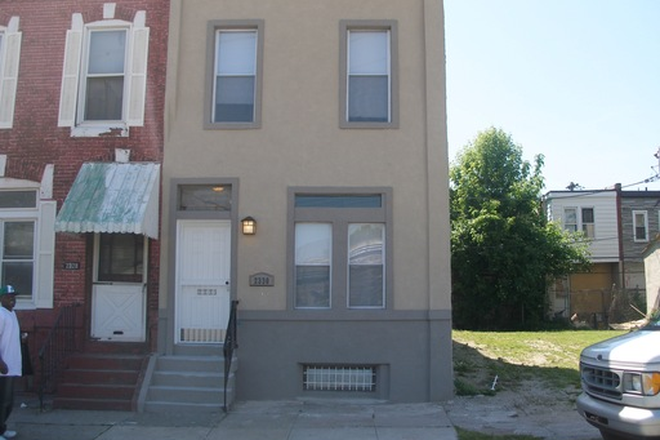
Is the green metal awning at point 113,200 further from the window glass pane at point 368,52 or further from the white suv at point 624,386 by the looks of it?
the white suv at point 624,386

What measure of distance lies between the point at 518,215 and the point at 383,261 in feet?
61.5

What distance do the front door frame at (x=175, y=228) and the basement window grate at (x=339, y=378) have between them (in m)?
1.81

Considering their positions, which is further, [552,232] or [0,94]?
[552,232]

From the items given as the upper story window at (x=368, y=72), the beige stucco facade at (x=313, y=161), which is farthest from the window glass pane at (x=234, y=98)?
the upper story window at (x=368, y=72)

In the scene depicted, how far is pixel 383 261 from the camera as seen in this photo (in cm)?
1003

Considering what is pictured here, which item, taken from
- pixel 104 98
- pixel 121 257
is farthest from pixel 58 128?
pixel 121 257

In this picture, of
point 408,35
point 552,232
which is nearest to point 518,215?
point 552,232

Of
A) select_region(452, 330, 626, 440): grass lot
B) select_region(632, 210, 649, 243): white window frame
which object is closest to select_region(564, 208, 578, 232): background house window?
select_region(632, 210, 649, 243): white window frame

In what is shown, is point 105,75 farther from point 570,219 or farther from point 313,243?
point 570,219

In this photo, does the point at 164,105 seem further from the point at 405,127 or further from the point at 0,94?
the point at 405,127

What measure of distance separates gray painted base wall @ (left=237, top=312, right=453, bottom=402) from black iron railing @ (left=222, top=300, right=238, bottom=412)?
291 millimetres

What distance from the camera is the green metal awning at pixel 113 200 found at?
9.23 meters

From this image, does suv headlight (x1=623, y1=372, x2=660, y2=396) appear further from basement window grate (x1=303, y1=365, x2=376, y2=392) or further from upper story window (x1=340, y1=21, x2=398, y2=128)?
upper story window (x1=340, y1=21, x2=398, y2=128)

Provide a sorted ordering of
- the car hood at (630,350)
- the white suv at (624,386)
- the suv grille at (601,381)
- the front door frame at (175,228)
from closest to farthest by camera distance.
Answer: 1. the white suv at (624,386)
2. the car hood at (630,350)
3. the suv grille at (601,381)
4. the front door frame at (175,228)
